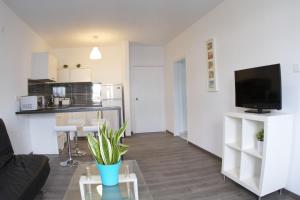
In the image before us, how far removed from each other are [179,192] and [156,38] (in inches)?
158

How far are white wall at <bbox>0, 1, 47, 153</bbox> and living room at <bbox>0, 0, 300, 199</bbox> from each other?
0.05ft

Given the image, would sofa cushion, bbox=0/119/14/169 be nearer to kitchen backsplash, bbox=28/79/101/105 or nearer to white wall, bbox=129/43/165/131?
kitchen backsplash, bbox=28/79/101/105

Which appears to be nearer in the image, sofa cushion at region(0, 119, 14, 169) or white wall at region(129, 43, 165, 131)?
sofa cushion at region(0, 119, 14, 169)

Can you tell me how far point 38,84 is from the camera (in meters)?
4.90

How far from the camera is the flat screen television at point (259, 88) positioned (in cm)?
225

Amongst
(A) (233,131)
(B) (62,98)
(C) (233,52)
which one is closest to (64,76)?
(B) (62,98)

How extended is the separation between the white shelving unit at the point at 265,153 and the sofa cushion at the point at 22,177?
224 centimetres

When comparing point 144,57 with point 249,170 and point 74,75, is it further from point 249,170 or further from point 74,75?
point 249,170

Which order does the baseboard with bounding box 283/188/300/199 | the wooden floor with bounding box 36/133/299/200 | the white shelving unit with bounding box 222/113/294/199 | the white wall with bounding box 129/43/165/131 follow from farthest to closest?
the white wall with bounding box 129/43/165/131 → the wooden floor with bounding box 36/133/299/200 → the baseboard with bounding box 283/188/300/199 → the white shelving unit with bounding box 222/113/294/199

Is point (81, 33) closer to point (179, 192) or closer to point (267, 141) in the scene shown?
point (179, 192)

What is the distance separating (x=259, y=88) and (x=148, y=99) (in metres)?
4.14

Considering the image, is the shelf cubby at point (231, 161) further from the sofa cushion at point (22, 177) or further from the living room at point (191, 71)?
the sofa cushion at point (22, 177)

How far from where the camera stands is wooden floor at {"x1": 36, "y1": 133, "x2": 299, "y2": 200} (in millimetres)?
2480

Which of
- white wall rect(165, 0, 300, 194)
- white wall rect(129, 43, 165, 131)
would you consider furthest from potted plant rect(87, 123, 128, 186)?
white wall rect(129, 43, 165, 131)
